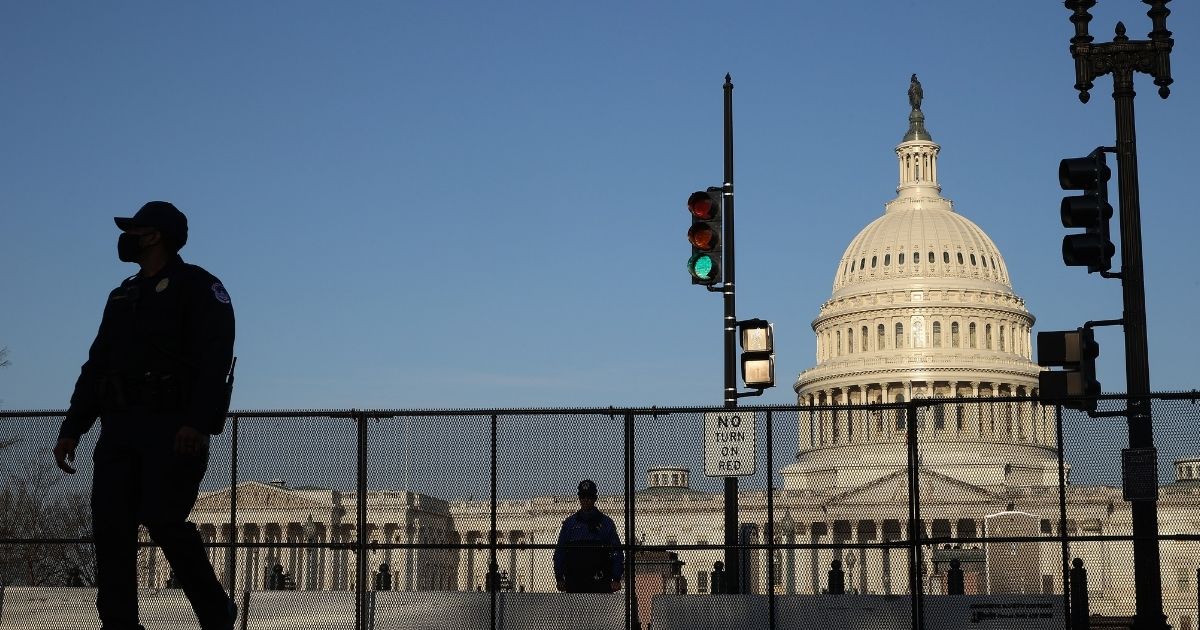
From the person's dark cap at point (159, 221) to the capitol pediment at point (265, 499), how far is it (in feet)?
21.4

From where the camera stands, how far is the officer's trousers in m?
9.20

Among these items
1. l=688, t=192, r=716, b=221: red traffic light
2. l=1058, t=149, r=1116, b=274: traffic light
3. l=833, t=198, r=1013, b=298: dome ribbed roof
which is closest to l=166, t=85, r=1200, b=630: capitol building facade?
l=1058, t=149, r=1116, b=274: traffic light

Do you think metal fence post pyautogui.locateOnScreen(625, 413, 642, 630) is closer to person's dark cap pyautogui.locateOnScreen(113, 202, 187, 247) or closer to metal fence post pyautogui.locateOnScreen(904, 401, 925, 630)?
metal fence post pyautogui.locateOnScreen(904, 401, 925, 630)

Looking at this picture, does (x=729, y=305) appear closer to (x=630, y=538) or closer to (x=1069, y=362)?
(x=1069, y=362)

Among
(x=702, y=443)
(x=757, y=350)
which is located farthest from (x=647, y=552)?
(x=757, y=350)

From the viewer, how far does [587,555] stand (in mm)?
15188

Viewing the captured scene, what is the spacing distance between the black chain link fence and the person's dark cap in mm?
5721

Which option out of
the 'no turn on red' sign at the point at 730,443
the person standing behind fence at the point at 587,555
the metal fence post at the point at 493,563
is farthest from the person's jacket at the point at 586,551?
the 'no turn on red' sign at the point at 730,443

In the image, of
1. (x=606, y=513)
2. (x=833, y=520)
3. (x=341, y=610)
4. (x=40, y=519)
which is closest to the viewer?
(x=341, y=610)

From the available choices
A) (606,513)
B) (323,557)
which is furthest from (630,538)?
(323,557)

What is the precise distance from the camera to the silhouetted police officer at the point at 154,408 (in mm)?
9211

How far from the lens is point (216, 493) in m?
16.2

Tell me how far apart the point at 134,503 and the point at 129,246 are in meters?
1.41

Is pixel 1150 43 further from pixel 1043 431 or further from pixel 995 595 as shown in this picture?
pixel 995 595
